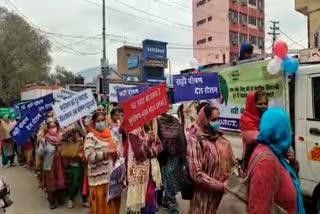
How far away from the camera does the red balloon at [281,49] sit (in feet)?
21.2

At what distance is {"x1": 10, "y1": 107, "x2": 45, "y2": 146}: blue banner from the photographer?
1022 centimetres

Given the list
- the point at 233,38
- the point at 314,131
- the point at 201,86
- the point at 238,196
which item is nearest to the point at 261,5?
the point at 233,38

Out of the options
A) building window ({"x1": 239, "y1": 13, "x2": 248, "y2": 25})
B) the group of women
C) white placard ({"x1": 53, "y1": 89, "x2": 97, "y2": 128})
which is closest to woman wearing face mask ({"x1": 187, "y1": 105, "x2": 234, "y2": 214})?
the group of women

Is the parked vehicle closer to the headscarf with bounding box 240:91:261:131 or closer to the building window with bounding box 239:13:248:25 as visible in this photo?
the headscarf with bounding box 240:91:261:131

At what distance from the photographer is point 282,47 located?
6668 millimetres

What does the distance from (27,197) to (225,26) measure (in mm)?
60267

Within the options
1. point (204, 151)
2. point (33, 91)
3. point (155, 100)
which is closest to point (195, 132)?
point (204, 151)

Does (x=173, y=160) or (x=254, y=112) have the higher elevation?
(x=254, y=112)

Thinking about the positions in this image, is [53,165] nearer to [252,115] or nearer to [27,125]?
[27,125]

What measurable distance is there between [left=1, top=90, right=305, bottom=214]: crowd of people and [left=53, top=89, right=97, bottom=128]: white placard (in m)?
0.36

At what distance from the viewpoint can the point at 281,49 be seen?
6.62 meters

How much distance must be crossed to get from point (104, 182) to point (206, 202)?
243cm

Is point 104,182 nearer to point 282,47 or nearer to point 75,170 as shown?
point 75,170

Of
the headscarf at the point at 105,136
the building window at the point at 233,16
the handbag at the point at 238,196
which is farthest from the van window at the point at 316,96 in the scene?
the building window at the point at 233,16
